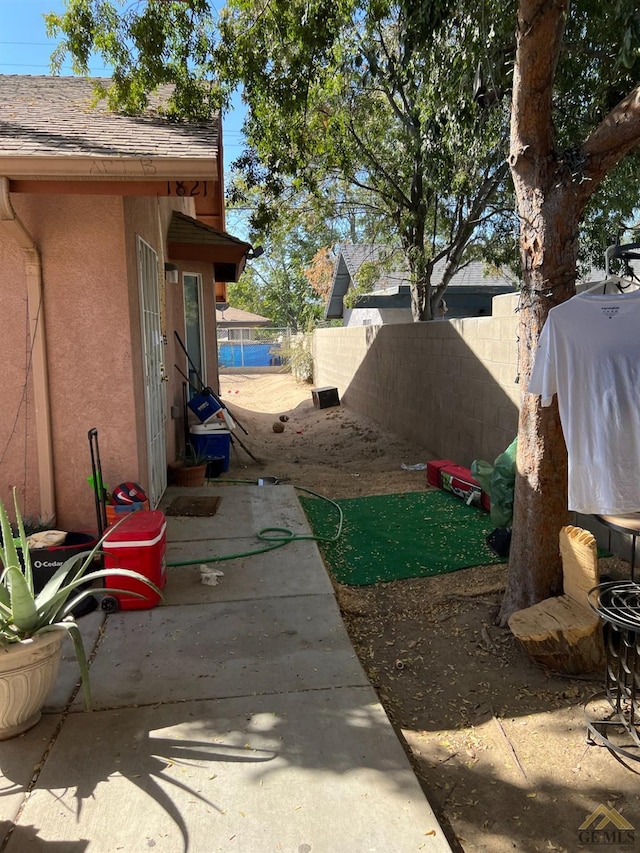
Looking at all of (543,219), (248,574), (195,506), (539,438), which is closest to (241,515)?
(195,506)

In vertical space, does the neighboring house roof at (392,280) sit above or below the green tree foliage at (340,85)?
below

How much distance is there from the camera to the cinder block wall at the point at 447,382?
269 inches

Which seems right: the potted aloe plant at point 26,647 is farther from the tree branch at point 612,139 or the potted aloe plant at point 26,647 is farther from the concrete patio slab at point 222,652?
the tree branch at point 612,139

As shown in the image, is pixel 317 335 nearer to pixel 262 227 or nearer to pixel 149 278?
pixel 262 227

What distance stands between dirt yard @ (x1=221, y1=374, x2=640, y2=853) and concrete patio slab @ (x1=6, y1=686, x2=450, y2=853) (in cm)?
25

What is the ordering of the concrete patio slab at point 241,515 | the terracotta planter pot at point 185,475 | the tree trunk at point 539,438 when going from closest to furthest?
the tree trunk at point 539,438
the concrete patio slab at point 241,515
the terracotta planter pot at point 185,475

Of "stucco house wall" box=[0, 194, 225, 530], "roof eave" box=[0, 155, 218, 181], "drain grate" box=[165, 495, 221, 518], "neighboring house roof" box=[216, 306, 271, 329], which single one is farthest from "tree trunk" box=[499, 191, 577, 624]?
"neighboring house roof" box=[216, 306, 271, 329]

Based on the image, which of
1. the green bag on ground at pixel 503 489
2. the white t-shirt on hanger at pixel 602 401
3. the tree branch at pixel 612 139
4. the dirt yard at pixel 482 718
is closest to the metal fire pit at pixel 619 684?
the dirt yard at pixel 482 718

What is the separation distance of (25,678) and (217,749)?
0.90 metres

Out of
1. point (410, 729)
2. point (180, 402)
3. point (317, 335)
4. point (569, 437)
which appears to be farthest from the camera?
point (317, 335)

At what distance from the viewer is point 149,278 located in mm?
6352

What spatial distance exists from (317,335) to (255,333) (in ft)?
91.7

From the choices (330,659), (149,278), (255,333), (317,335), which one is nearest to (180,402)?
(149,278)

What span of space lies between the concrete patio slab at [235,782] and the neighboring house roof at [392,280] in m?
13.3
